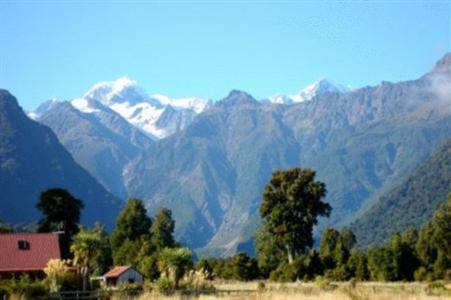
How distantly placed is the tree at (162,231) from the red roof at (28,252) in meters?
31.9

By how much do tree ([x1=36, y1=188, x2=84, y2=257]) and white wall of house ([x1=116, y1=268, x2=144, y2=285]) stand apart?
15.9 m

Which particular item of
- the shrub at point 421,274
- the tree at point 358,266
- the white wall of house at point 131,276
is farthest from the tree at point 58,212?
the shrub at point 421,274

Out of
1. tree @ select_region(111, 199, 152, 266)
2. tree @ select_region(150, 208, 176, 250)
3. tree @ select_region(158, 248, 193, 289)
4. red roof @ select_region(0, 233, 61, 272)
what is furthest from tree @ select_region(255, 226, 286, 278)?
tree @ select_region(158, 248, 193, 289)

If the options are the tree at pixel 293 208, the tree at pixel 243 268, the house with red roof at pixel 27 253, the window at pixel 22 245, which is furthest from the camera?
the tree at pixel 243 268

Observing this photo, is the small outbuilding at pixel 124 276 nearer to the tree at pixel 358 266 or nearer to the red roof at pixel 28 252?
the red roof at pixel 28 252

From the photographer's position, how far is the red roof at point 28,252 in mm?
69875

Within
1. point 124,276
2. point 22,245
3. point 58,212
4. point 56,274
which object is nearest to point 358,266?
point 124,276

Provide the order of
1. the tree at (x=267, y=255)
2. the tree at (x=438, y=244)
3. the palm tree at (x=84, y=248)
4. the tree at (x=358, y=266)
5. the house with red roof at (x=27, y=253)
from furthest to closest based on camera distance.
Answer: the tree at (x=267, y=255) → the tree at (x=358, y=266) → the tree at (x=438, y=244) → the house with red roof at (x=27, y=253) → the palm tree at (x=84, y=248)

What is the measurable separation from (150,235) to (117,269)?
79.4 ft

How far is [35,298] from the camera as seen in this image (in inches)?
1534

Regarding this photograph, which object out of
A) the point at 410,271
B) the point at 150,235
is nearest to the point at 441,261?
the point at 410,271

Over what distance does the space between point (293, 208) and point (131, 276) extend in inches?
780

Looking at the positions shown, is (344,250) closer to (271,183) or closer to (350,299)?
Answer: (271,183)

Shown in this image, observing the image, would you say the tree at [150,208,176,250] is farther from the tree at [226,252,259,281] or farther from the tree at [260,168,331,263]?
the tree at [260,168,331,263]
